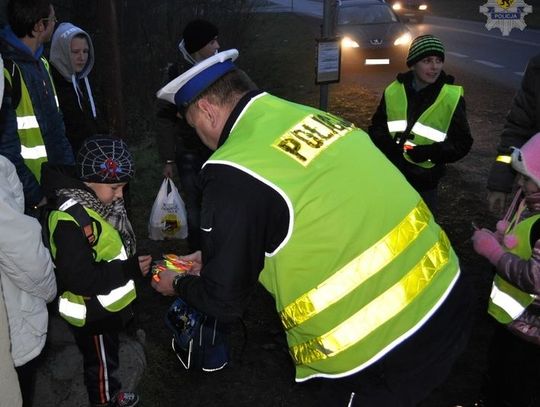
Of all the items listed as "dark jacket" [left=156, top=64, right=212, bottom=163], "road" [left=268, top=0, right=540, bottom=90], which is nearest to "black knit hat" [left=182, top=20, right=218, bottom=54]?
"dark jacket" [left=156, top=64, right=212, bottom=163]

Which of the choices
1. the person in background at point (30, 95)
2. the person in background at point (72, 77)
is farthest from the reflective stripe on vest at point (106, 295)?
the person in background at point (72, 77)

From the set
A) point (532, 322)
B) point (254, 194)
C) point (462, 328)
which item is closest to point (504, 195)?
point (532, 322)

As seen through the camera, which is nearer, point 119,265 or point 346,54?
point 119,265

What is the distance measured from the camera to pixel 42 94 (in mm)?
3396

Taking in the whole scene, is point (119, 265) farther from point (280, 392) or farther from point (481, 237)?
point (481, 237)

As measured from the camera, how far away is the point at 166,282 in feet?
7.63

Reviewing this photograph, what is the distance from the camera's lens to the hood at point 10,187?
6.88 feet

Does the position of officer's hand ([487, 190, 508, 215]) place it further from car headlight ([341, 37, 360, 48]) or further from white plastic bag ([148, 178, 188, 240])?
car headlight ([341, 37, 360, 48])

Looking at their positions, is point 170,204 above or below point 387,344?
below

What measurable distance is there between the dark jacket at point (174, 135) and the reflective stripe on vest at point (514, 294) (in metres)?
2.39

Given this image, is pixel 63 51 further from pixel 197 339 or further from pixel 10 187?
pixel 197 339

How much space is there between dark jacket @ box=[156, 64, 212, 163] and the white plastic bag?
0.86ft

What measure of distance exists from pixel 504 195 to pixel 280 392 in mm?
1913

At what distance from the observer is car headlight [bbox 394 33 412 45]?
1262cm
